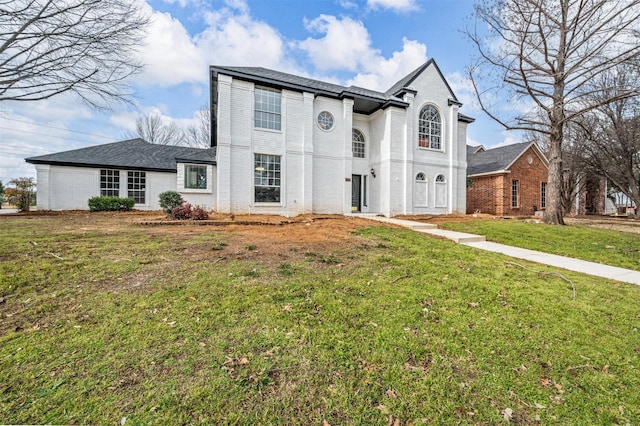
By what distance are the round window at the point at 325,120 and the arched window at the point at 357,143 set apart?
2.18 meters

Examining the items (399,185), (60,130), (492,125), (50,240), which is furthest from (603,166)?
(60,130)

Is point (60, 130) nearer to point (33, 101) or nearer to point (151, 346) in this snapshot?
point (33, 101)

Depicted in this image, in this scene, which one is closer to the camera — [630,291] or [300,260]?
[630,291]

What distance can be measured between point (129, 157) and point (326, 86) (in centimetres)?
1252

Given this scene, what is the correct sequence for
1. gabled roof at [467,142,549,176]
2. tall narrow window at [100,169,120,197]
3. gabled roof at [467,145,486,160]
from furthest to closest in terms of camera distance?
gabled roof at [467,145,486,160], gabled roof at [467,142,549,176], tall narrow window at [100,169,120,197]

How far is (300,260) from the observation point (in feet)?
15.7

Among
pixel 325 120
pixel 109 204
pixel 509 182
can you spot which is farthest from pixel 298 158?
pixel 509 182

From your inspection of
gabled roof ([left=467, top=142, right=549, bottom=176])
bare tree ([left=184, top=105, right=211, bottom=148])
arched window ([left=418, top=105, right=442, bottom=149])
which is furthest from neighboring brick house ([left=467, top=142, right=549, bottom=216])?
bare tree ([left=184, top=105, right=211, bottom=148])

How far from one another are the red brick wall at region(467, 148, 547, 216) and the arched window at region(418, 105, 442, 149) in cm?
706

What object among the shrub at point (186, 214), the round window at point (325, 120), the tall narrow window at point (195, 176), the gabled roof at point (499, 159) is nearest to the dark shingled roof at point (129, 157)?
the tall narrow window at point (195, 176)

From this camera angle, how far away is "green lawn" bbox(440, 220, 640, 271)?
6473 millimetres

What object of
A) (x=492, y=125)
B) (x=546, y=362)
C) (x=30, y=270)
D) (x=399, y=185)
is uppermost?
(x=492, y=125)

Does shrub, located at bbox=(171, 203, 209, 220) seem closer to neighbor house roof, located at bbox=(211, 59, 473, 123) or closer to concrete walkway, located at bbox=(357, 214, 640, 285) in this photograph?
neighbor house roof, located at bbox=(211, 59, 473, 123)

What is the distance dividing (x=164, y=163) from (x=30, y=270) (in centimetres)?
1410
